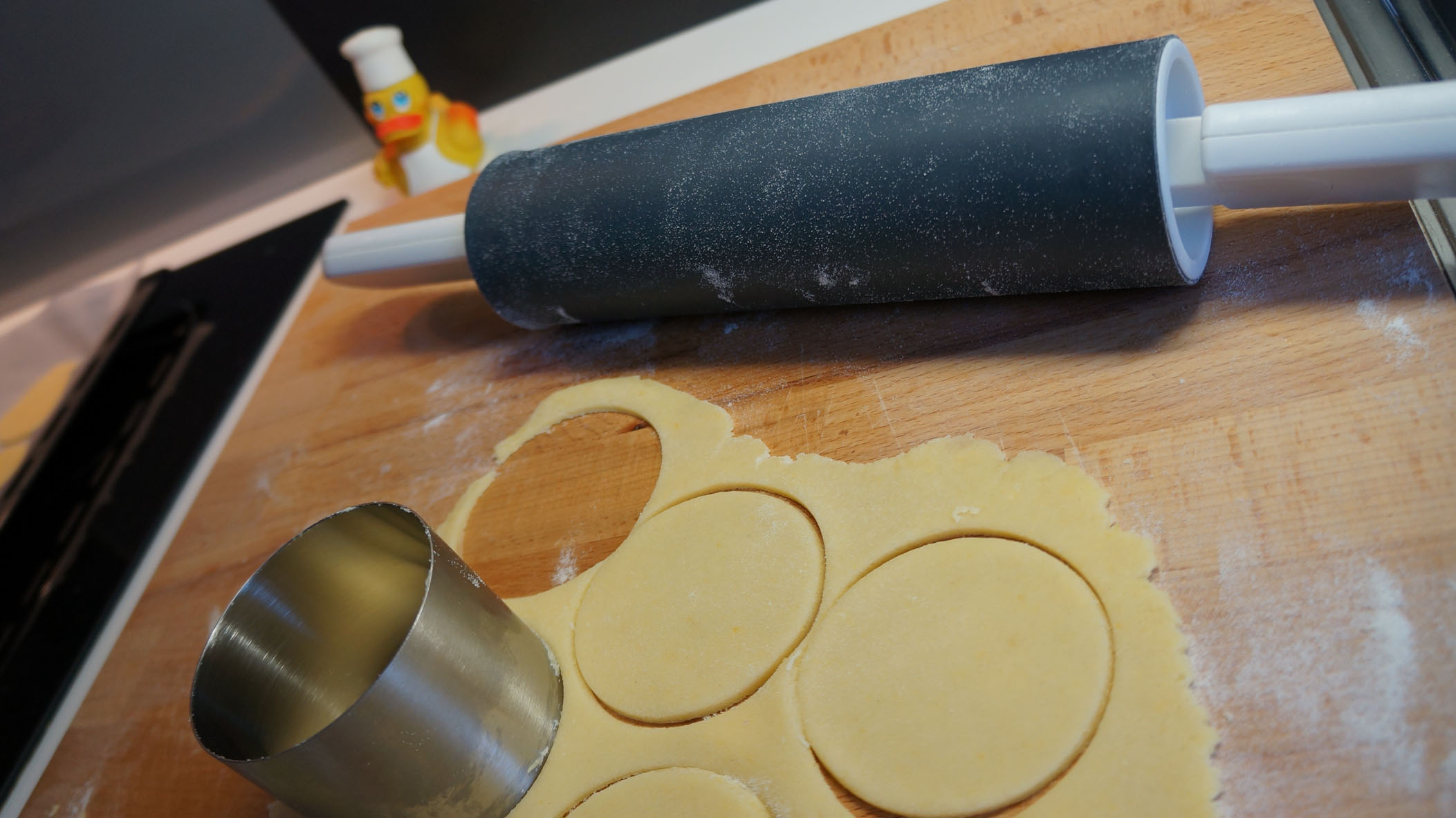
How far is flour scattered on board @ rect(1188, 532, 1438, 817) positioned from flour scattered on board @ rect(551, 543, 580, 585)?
1.94 feet

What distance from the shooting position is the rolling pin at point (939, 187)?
782mm

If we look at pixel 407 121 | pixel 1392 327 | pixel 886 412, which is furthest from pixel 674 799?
pixel 407 121

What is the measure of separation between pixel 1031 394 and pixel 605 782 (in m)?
0.53

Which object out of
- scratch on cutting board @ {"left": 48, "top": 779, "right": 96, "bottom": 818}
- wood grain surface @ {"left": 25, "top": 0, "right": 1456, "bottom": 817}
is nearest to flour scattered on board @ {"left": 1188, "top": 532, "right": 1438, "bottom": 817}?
wood grain surface @ {"left": 25, "top": 0, "right": 1456, "bottom": 817}

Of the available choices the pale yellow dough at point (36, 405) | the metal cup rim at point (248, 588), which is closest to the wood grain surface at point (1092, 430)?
the metal cup rim at point (248, 588)

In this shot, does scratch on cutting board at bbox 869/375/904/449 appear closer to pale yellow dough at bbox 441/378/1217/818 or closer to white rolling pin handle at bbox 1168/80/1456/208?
pale yellow dough at bbox 441/378/1217/818

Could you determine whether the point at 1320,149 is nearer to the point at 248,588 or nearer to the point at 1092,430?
Result: the point at 1092,430

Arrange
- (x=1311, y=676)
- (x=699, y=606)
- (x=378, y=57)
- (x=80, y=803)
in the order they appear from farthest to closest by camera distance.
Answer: (x=378, y=57) → (x=80, y=803) → (x=699, y=606) → (x=1311, y=676)

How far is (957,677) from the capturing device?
760mm

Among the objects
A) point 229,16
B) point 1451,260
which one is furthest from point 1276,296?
point 229,16

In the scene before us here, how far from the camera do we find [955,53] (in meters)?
1.25

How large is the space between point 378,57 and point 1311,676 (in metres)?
1.53

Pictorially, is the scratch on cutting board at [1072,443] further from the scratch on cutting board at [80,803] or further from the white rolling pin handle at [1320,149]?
the scratch on cutting board at [80,803]

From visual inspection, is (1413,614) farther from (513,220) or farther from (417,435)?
(417,435)
